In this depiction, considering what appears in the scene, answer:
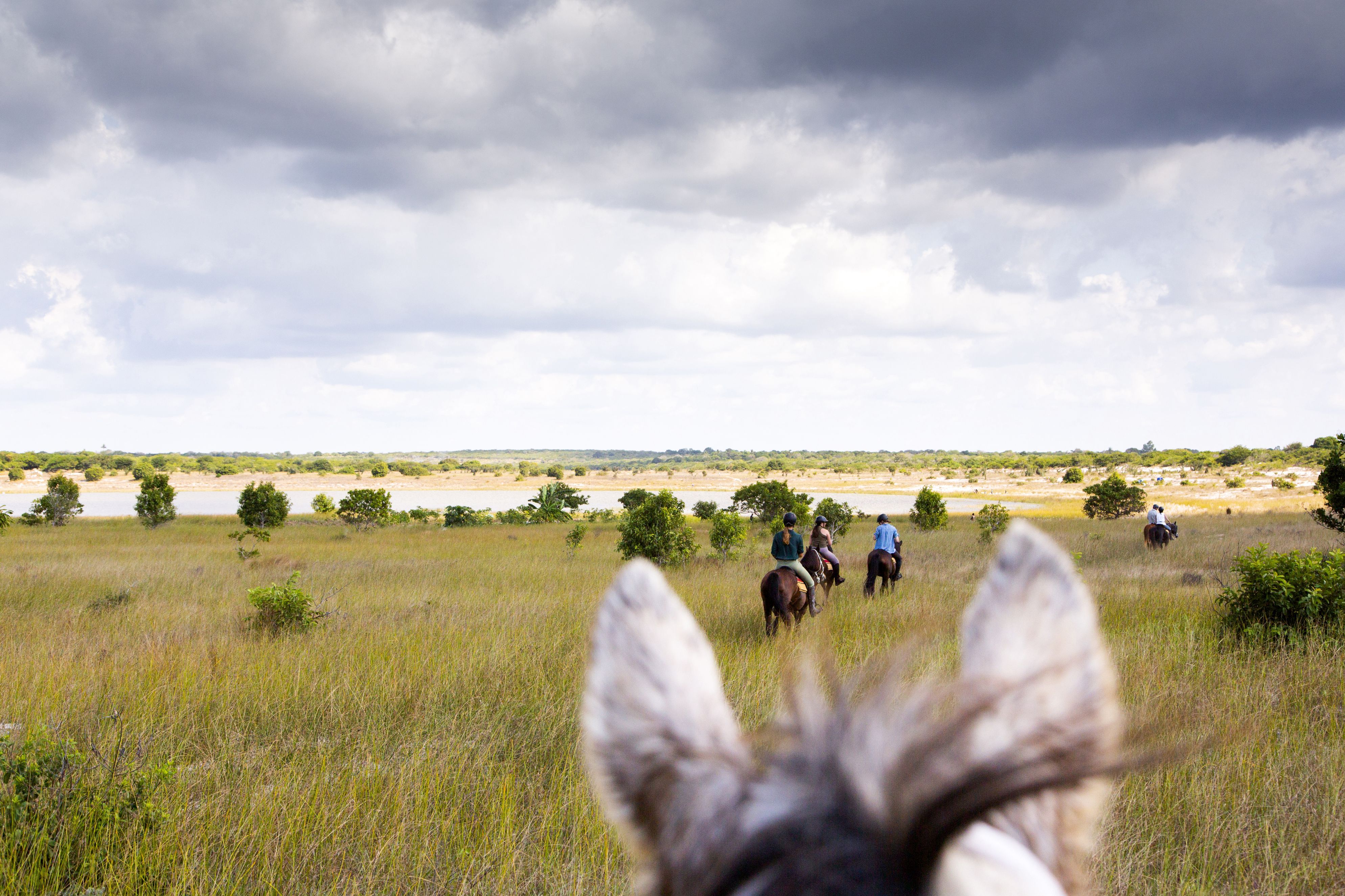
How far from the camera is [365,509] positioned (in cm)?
3566

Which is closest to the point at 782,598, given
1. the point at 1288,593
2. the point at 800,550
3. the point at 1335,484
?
the point at 800,550

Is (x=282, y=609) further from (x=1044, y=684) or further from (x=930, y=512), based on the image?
(x=930, y=512)

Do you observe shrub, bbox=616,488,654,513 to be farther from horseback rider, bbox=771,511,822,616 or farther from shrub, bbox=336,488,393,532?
horseback rider, bbox=771,511,822,616

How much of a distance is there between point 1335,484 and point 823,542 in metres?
12.2

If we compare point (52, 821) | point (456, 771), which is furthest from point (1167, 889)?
point (52, 821)

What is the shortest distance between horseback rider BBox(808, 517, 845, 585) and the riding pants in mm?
1651

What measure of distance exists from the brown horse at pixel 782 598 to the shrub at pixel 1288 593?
5.43 m

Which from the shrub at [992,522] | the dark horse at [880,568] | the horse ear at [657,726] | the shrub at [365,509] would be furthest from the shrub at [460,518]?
the horse ear at [657,726]

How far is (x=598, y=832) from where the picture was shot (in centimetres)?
422

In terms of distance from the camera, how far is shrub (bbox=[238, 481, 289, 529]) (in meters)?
32.0

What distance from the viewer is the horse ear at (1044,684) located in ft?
1.81

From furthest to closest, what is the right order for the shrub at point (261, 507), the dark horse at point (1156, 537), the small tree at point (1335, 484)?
the shrub at point (261, 507)
the dark horse at point (1156, 537)
the small tree at point (1335, 484)

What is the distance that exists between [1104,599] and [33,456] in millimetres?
176783

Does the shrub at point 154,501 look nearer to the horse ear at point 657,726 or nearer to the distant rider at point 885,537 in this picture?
the distant rider at point 885,537
